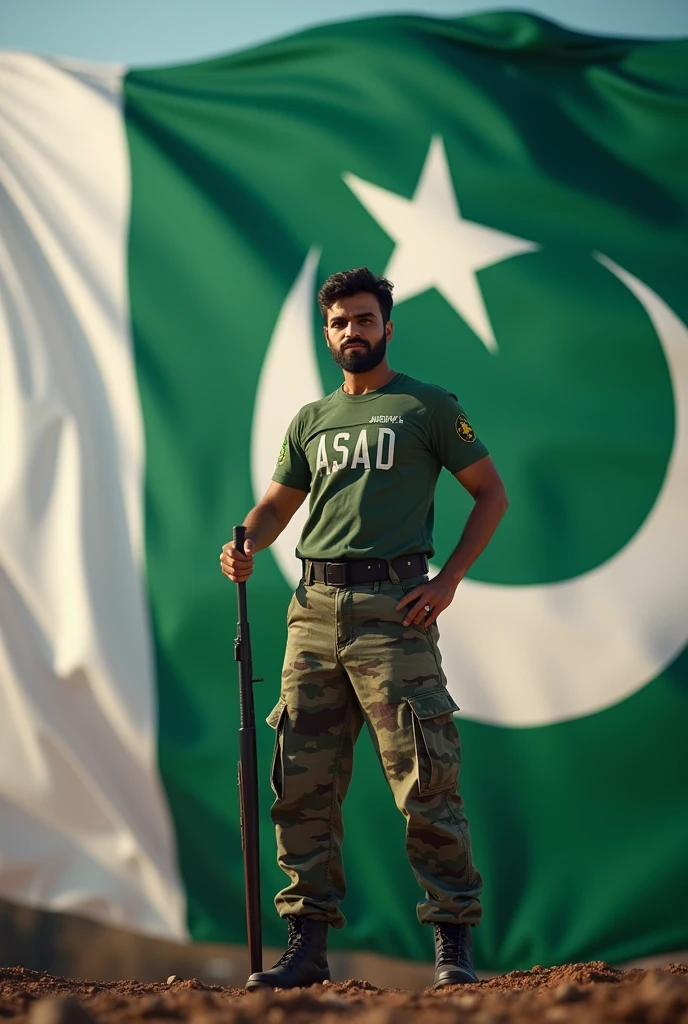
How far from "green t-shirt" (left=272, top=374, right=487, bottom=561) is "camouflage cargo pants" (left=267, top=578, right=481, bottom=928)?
0.35 feet

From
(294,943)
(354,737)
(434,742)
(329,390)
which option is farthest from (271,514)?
(329,390)

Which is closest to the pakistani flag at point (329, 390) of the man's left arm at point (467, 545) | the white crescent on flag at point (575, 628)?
the white crescent on flag at point (575, 628)

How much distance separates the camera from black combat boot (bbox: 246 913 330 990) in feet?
6.72

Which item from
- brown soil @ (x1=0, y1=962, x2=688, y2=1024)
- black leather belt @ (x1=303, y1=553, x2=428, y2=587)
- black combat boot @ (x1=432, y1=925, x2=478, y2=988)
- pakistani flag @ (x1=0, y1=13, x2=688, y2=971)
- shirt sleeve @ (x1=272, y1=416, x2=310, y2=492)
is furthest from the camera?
pakistani flag @ (x1=0, y1=13, x2=688, y2=971)

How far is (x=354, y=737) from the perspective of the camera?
2.23m

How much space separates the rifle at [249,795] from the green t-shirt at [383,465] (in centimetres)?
22

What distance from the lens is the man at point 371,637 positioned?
6.86 feet

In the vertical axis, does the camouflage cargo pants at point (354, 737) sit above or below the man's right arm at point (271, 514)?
below

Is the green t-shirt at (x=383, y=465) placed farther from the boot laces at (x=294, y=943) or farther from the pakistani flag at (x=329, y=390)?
the pakistani flag at (x=329, y=390)

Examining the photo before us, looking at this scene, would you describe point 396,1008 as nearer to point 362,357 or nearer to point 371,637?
point 371,637

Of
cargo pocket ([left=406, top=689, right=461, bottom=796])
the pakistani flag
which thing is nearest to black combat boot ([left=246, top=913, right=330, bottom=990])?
cargo pocket ([left=406, top=689, right=461, bottom=796])

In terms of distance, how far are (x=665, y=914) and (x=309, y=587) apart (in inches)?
60.6

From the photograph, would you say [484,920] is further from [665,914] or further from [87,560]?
[87,560]

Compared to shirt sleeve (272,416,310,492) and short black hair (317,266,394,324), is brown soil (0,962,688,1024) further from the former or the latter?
short black hair (317,266,394,324)
